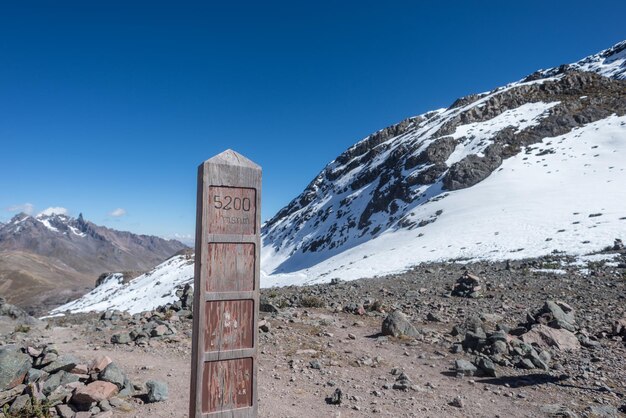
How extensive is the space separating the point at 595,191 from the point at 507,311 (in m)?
28.9

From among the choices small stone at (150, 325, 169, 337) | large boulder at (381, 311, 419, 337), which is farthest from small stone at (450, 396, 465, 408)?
small stone at (150, 325, 169, 337)

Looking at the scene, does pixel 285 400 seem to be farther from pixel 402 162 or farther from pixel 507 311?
pixel 402 162

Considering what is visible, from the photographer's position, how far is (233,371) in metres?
4.20

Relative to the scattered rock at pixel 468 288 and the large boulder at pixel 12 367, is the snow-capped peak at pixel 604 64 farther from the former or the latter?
the large boulder at pixel 12 367

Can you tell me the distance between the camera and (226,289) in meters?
4.18

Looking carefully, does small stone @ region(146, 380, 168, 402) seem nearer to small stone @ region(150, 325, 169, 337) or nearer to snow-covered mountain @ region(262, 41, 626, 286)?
small stone @ region(150, 325, 169, 337)

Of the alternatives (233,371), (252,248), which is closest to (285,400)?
(233,371)

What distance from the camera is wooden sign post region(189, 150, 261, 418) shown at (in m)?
4.05

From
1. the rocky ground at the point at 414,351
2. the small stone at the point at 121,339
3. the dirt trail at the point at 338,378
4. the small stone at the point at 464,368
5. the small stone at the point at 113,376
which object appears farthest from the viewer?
the small stone at the point at 121,339

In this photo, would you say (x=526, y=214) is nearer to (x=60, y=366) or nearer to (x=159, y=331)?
(x=159, y=331)

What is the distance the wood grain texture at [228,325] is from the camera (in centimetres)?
410

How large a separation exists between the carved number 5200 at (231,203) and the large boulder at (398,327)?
313 inches

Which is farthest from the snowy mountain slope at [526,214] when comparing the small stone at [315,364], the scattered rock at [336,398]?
the scattered rock at [336,398]

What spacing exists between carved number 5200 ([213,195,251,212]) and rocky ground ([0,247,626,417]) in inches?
160
